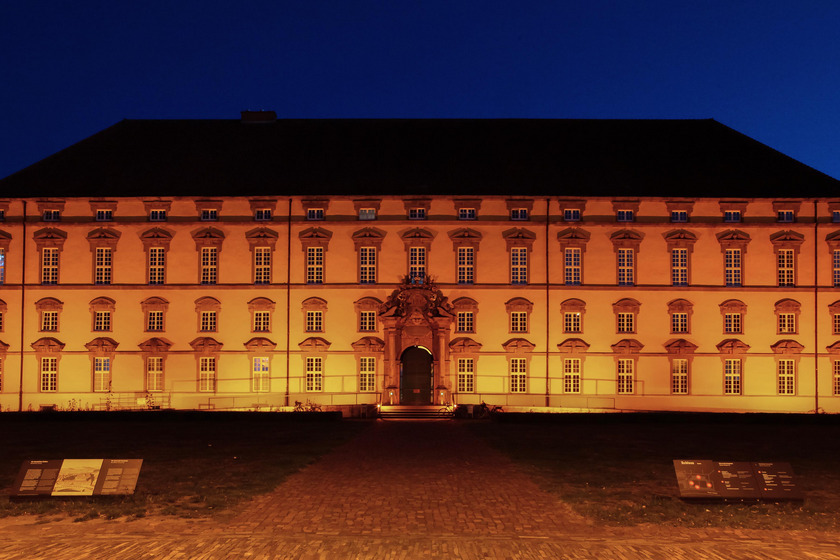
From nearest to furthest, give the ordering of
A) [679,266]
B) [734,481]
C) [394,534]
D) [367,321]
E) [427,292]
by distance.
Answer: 1. [394,534]
2. [734,481]
3. [427,292]
4. [367,321]
5. [679,266]

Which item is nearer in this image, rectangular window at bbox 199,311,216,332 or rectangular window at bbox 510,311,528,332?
rectangular window at bbox 510,311,528,332

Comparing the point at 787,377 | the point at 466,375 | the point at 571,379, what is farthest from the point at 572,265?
the point at 787,377

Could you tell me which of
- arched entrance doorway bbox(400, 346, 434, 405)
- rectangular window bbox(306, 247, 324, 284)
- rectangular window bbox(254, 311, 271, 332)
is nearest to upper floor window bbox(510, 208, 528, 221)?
arched entrance doorway bbox(400, 346, 434, 405)

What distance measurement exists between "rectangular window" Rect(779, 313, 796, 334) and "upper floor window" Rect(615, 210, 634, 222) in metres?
9.33

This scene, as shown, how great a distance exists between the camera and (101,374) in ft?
136

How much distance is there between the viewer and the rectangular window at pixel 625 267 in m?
41.9

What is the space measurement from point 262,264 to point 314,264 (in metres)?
2.79

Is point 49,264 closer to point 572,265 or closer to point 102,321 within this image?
point 102,321

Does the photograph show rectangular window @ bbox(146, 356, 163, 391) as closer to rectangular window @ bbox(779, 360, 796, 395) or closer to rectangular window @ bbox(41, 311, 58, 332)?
rectangular window @ bbox(41, 311, 58, 332)

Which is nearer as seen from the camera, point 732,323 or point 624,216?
point 732,323

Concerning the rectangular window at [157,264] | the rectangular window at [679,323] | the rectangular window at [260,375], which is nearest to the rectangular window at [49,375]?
the rectangular window at [157,264]

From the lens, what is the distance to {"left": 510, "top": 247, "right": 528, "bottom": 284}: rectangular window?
41.9m

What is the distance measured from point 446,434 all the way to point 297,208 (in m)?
17.9

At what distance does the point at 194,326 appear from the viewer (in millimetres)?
41812
